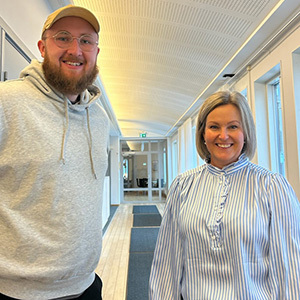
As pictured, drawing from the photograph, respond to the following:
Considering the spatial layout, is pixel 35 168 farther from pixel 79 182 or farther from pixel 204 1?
pixel 204 1

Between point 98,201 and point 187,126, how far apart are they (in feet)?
21.3

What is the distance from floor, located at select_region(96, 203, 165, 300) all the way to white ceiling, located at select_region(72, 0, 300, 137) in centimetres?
321

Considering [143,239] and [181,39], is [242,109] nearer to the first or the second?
[181,39]

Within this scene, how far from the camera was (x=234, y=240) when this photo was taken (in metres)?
1.04

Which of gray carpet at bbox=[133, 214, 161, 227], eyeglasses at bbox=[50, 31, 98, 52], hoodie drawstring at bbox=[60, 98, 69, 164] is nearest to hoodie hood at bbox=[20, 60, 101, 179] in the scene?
hoodie drawstring at bbox=[60, 98, 69, 164]

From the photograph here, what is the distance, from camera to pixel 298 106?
2.56 metres

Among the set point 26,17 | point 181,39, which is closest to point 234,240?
point 26,17

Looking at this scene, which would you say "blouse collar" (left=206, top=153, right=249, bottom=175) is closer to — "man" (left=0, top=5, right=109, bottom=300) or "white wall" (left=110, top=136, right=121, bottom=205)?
"man" (left=0, top=5, right=109, bottom=300)

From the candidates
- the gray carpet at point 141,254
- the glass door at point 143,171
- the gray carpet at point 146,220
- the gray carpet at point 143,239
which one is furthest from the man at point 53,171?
the glass door at point 143,171

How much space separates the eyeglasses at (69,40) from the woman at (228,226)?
0.62 m

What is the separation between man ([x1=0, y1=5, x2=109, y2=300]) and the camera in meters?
0.90

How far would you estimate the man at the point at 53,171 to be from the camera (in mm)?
898

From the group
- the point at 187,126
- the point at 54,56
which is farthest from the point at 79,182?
the point at 187,126

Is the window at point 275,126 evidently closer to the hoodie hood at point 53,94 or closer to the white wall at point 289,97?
the white wall at point 289,97
